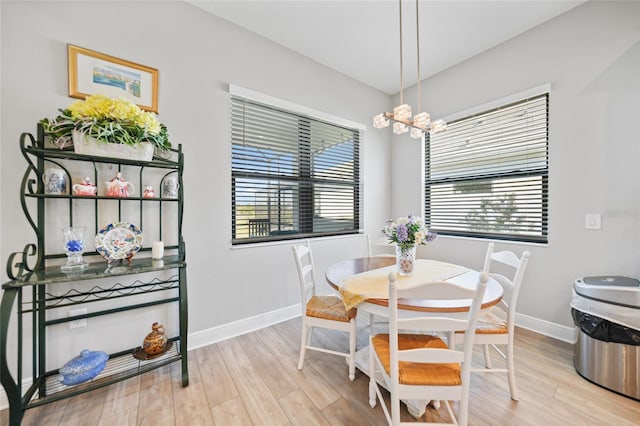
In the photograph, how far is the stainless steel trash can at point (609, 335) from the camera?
1.53 metres

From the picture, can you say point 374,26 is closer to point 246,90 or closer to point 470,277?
point 246,90

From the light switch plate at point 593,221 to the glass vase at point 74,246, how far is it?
3.82m

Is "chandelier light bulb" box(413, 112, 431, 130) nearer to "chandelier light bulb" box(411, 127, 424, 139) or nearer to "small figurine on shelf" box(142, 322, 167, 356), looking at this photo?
"chandelier light bulb" box(411, 127, 424, 139)

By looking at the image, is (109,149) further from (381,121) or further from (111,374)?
(381,121)

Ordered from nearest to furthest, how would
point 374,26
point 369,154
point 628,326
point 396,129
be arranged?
point 628,326
point 396,129
point 374,26
point 369,154

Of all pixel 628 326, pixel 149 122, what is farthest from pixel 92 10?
pixel 628 326

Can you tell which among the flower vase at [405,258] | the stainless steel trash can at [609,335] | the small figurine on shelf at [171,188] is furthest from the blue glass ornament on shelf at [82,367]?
the stainless steel trash can at [609,335]

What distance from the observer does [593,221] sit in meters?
2.05

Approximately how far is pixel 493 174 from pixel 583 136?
74cm

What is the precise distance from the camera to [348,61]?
290cm

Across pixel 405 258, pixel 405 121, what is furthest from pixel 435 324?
pixel 405 121

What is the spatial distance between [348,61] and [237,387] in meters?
3.36

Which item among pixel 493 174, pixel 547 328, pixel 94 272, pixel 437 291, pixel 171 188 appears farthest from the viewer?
pixel 493 174

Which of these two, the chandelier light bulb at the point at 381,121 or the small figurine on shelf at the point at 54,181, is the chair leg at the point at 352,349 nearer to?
the chandelier light bulb at the point at 381,121
